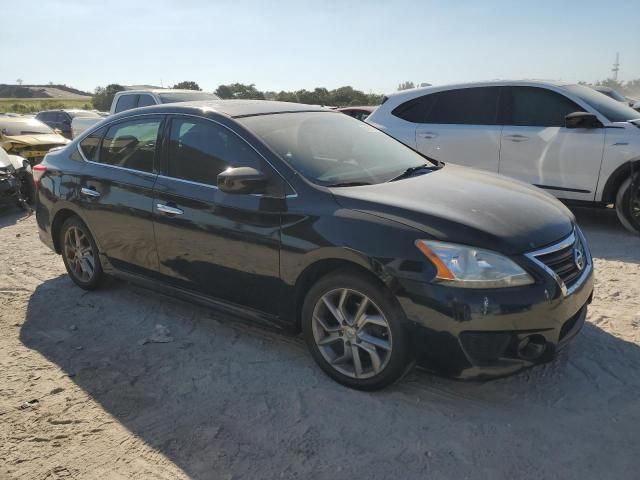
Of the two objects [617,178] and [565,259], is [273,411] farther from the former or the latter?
[617,178]

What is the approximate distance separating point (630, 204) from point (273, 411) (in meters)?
4.99

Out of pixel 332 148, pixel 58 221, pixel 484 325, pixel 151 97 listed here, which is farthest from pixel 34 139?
pixel 484 325

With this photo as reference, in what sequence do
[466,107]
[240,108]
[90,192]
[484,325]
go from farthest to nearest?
[466,107], [90,192], [240,108], [484,325]

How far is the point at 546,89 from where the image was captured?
6621 millimetres

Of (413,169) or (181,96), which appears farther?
(181,96)

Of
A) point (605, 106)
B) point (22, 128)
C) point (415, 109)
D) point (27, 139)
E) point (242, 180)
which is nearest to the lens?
point (242, 180)

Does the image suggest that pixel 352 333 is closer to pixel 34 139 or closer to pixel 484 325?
pixel 484 325

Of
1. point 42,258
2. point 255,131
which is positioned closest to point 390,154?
point 255,131

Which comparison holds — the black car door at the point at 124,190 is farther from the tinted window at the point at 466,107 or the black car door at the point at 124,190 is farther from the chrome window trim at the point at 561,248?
the tinted window at the point at 466,107

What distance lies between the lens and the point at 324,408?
10.1 ft

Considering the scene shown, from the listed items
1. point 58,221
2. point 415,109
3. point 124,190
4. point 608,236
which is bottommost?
point 608,236

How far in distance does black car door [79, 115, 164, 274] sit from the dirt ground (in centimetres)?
59

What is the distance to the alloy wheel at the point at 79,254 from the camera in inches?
192

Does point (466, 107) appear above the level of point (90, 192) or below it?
above
